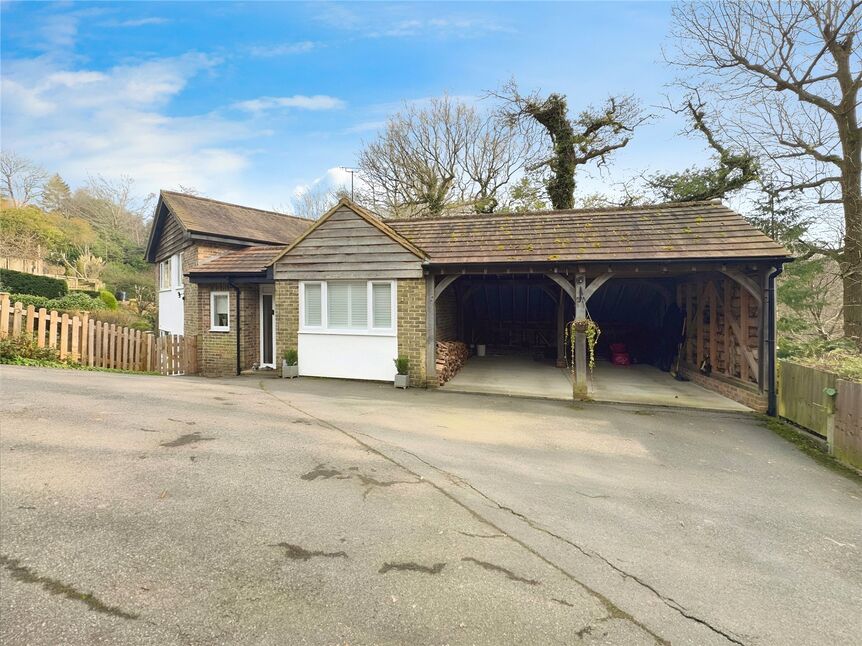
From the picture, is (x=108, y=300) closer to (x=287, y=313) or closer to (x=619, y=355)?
(x=287, y=313)

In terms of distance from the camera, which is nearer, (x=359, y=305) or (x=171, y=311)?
(x=359, y=305)

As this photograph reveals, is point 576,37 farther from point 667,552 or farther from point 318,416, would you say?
point 667,552

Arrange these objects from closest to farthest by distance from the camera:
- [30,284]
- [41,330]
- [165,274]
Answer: [41,330] < [165,274] < [30,284]

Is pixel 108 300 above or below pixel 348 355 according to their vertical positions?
above

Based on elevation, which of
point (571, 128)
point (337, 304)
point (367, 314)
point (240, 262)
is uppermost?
point (571, 128)

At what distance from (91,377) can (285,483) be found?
780 cm

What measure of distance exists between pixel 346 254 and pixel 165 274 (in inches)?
441

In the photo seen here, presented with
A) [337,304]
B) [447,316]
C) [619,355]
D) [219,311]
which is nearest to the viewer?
[337,304]

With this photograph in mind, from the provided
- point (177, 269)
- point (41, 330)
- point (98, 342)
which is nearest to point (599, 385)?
point (98, 342)

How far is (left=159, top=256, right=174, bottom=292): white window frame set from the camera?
1722 centimetres

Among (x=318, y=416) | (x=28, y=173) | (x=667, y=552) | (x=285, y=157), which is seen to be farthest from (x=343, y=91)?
(x=28, y=173)

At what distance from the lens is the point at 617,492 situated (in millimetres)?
4871

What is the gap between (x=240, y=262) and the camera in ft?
45.9

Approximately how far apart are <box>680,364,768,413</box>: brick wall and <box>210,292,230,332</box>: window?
45.7 ft
